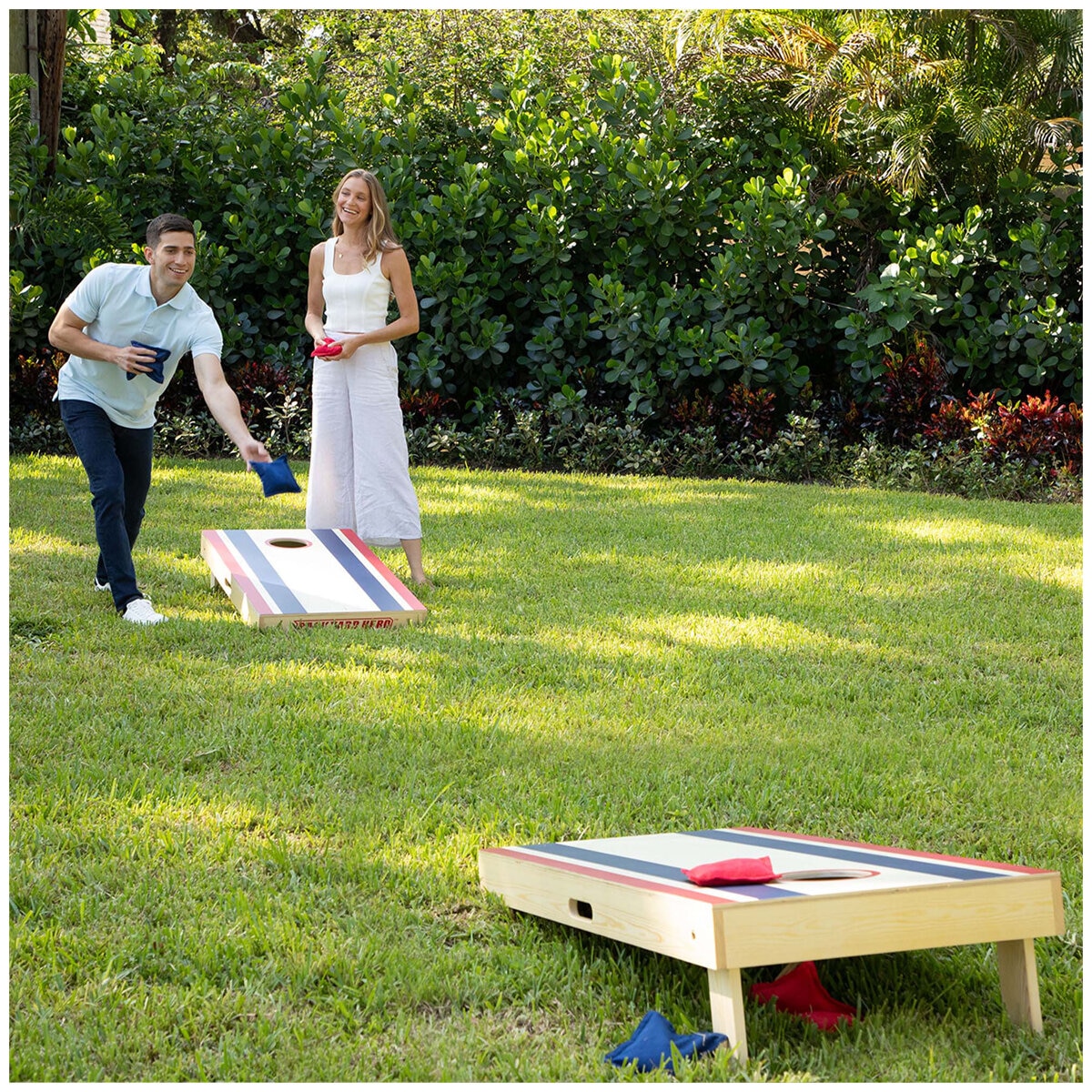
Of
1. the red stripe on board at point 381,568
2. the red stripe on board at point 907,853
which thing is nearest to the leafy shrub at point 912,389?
the red stripe on board at point 381,568

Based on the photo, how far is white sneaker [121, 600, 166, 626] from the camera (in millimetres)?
6066

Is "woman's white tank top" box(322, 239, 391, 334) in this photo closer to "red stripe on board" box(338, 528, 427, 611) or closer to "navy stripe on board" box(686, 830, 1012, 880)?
"red stripe on board" box(338, 528, 427, 611)

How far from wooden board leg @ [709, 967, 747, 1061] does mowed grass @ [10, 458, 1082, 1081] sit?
58 mm

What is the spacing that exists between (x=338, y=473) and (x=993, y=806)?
4.33 meters

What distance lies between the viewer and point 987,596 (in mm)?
7160

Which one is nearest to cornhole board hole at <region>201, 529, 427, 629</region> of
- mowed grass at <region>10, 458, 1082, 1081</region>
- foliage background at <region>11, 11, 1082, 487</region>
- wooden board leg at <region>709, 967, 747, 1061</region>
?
mowed grass at <region>10, 458, 1082, 1081</region>

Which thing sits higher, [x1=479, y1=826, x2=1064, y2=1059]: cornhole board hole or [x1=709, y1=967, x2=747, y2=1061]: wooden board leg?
[x1=479, y1=826, x2=1064, y2=1059]: cornhole board hole

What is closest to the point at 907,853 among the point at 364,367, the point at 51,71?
the point at 364,367

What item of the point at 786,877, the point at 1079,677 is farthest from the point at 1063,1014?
the point at 1079,677

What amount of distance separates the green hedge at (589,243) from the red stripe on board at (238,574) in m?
4.90

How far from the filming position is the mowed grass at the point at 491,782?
2.83 m

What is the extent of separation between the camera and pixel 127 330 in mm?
6293

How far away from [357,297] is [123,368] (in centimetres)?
151

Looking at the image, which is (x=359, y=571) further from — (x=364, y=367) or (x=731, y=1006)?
(x=731, y=1006)
